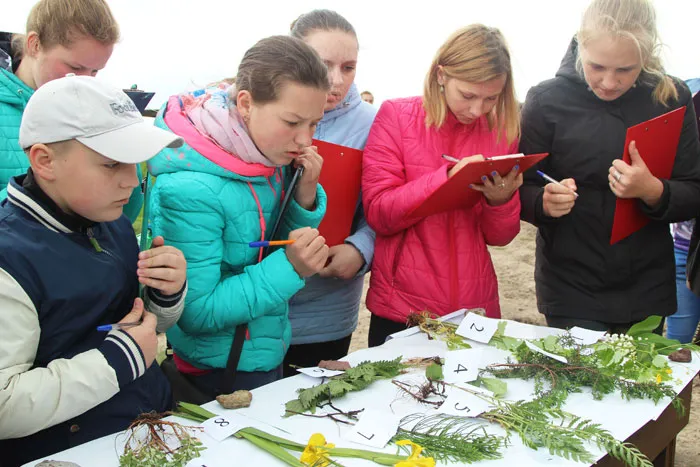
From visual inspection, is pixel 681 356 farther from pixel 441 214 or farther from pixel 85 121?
pixel 85 121

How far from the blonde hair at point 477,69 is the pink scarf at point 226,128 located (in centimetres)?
73

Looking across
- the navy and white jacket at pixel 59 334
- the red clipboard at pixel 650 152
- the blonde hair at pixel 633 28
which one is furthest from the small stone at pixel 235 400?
the blonde hair at pixel 633 28

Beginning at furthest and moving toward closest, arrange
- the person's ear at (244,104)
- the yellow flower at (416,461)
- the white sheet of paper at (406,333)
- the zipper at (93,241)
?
the white sheet of paper at (406,333), the person's ear at (244,104), the zipper at (93,241), the yellow flower at (416,461)

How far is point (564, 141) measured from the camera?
2469 mm

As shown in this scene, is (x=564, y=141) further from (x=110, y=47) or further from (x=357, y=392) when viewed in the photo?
(x=110, y=47)

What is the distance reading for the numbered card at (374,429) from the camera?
4.75 feet

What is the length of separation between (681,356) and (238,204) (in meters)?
1.36

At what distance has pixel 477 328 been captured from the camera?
2.12 meters

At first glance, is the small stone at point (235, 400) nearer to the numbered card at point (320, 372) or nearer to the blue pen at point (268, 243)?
the numbered card at point (320, 372)

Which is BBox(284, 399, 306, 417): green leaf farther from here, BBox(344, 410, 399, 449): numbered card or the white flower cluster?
the white flower cluster

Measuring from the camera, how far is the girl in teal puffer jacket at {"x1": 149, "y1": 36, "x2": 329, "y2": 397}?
71.7 inches

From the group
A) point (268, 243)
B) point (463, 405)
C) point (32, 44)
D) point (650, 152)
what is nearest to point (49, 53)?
point (32, 44)

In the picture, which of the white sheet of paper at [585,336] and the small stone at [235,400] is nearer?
the small stone at [235,400]

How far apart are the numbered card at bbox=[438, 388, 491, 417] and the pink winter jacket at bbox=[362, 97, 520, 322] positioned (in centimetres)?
70
